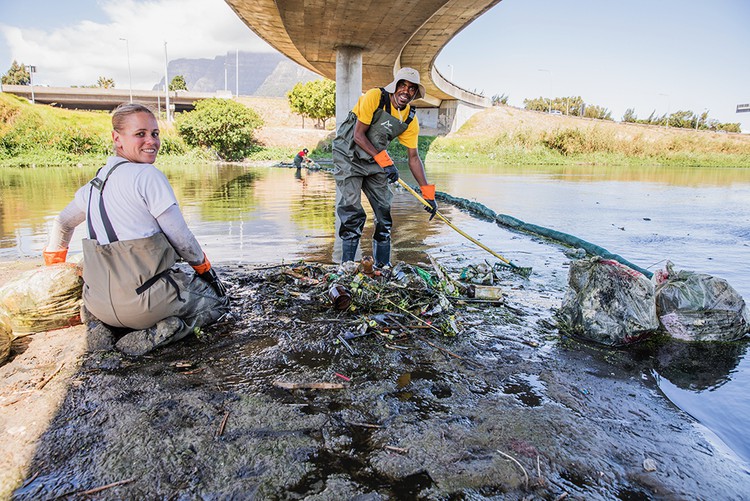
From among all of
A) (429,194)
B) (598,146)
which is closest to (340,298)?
(429,194)

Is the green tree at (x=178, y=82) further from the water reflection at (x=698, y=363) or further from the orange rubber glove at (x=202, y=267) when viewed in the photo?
the water reflection at (x=698, y=363)

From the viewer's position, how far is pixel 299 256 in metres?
6.59

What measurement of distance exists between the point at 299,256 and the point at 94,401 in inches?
162

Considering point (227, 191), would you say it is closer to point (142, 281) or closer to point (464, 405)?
point (142, 281)

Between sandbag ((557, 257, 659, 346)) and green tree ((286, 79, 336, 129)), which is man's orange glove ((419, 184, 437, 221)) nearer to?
sandbag ((557, 257, 659, 346))

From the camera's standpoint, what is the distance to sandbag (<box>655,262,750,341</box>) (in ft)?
12.4

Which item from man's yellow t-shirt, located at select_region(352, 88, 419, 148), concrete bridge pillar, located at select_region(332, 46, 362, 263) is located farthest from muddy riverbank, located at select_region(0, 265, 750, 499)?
concrete bridge pillar, located at select_region(332, 46, 362, 263)

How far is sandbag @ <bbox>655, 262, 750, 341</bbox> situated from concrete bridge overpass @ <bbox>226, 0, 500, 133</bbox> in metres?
11.6

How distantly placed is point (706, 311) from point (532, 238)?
174 inches

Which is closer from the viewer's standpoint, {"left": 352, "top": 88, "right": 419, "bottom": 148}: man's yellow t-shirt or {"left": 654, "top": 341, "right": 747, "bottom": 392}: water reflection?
{"left": 654, "top": 341, "right": 747, "bottom": 392}: water reflection

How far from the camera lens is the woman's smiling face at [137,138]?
3098 mm

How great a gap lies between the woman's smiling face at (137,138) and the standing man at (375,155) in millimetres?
2438

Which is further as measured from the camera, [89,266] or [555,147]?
[555,147]

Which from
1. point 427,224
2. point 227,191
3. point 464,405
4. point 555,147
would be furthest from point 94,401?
point 555,147
